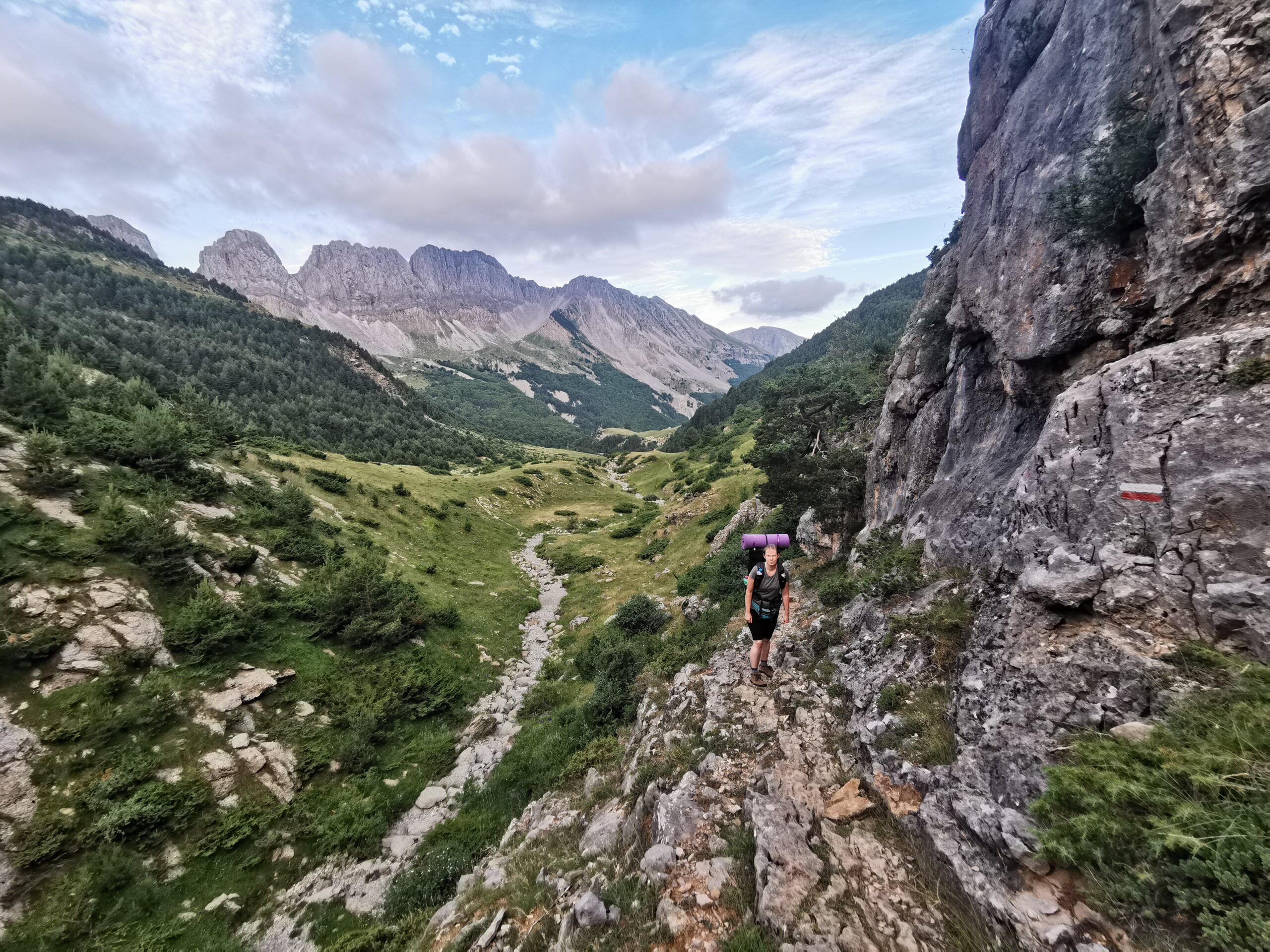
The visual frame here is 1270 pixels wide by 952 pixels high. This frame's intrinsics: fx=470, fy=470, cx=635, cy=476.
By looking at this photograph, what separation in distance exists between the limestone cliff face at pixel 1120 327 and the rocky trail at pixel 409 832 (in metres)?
18.6

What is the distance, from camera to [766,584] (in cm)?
1257

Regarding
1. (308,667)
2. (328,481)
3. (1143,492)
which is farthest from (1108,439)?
(328,481)

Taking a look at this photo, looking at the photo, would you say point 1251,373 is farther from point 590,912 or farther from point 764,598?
point 590,912

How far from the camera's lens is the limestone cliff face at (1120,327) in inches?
303

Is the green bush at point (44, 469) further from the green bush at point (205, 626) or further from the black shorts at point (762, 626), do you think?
the black shorts at point (762, 626)

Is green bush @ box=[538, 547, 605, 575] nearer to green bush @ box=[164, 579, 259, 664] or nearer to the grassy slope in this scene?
the grassy slope

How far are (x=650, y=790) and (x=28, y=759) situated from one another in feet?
58.4

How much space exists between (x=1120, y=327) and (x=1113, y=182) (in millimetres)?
3715

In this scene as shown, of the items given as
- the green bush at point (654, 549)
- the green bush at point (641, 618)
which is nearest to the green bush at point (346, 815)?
the green bush at point (641, 618)

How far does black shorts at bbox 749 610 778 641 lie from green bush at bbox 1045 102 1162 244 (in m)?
13.0

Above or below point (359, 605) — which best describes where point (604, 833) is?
below

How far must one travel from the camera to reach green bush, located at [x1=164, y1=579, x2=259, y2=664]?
18.2 metres

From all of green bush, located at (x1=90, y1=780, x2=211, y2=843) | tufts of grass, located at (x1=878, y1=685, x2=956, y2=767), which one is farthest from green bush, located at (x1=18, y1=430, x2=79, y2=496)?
tufts of grass, located at (x1=878, y1=685, x2=956, y2=767)

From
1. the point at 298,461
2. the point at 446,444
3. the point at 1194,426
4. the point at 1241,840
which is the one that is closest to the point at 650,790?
the point at 1241,840
